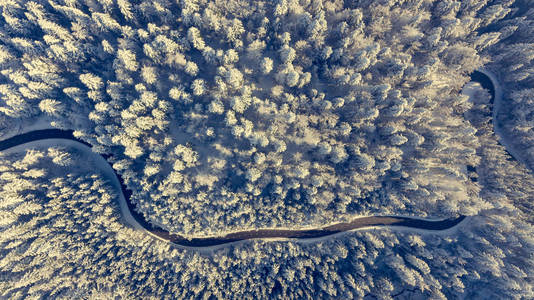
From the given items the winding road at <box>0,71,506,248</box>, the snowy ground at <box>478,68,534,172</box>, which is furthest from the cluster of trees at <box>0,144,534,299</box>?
the snowy ground at <box>478,68,534,172</box>

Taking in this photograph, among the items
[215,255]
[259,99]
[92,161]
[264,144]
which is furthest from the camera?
[92,161]

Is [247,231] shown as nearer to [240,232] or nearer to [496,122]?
[240,232]

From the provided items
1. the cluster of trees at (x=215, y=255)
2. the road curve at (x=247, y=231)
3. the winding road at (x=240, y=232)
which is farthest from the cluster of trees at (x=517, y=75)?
the road curve at (x=247, y=231)

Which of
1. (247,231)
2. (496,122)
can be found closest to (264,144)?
(247,231)

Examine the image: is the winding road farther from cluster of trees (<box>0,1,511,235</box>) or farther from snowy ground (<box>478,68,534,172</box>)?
snowy ground (<box>478,68,534,172</box>)

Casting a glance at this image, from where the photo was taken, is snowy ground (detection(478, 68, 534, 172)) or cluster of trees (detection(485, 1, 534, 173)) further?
snowy ground (detection(478, 68, 534, 172))

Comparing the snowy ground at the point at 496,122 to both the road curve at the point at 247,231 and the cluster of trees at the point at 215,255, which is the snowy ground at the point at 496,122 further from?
the road curve at the point at 247,231
